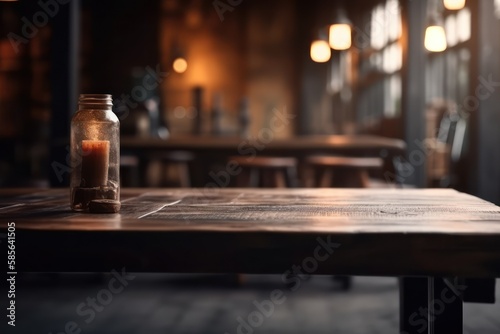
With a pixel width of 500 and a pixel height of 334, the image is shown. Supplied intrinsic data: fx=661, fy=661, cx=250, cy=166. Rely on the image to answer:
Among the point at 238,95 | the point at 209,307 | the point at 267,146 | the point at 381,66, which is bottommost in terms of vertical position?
the point at 209,307

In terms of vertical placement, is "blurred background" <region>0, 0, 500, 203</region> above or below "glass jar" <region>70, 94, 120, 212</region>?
above

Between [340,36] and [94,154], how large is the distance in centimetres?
382

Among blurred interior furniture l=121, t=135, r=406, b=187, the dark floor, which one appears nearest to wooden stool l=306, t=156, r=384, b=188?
blurred interior furniture l=121, t=135, r=406, b=187

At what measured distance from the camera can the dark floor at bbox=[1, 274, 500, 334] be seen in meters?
3.03

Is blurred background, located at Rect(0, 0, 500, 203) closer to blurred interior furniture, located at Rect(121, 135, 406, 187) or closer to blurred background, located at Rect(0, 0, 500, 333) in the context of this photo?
blurred background, located at Rect(0, 0, 500, 333)

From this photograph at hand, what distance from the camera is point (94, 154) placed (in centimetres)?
160

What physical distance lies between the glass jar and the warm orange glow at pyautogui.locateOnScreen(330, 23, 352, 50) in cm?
368

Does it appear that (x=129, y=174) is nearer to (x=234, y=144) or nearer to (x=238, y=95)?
(x=234, y=144)

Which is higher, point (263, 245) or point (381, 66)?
point (381, 66)

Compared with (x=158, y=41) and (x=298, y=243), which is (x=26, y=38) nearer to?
(x=158, y=41)

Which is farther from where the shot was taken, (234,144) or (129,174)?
(129,174)

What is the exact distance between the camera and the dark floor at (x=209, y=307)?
303 cm

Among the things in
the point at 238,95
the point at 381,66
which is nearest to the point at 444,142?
the point at 381,66

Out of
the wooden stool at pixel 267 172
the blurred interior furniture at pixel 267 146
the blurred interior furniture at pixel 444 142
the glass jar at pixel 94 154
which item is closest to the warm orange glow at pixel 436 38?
the blurred interior furniture at pixel 267 146
